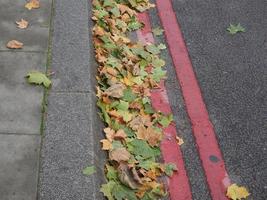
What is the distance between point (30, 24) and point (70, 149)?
169 centimetres

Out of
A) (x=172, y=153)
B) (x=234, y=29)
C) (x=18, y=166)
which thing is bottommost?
(x=172, y=153)

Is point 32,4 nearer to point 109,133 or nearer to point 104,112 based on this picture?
point 104,112

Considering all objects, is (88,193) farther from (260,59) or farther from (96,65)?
(260,59)

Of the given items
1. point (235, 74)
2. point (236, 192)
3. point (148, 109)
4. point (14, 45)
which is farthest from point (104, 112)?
point (235, 74)

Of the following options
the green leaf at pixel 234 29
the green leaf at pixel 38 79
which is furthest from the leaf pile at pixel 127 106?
the green leaf at pixel 234 29

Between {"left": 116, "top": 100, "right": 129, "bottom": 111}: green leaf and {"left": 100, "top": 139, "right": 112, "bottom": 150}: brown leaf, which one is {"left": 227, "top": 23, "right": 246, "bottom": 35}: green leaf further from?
{"left": 100, "top": 139, "right": 112, "bottom": 150}: brown leaf

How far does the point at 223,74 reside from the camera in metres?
4.33

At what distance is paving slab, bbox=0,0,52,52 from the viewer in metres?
3.89

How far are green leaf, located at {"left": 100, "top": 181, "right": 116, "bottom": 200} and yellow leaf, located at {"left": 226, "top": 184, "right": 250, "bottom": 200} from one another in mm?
910

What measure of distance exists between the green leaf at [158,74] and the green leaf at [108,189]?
1452mm

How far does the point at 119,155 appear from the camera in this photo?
315 centimetres

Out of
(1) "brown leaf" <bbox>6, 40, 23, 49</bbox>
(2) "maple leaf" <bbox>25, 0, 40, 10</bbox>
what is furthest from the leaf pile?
(1) "brown leaf" <bbox>6, 40, 23, 49</bbox>

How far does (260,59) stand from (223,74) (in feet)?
1.85

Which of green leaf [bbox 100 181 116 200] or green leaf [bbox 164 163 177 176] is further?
green leaf [bbox 164 163 177 176]
